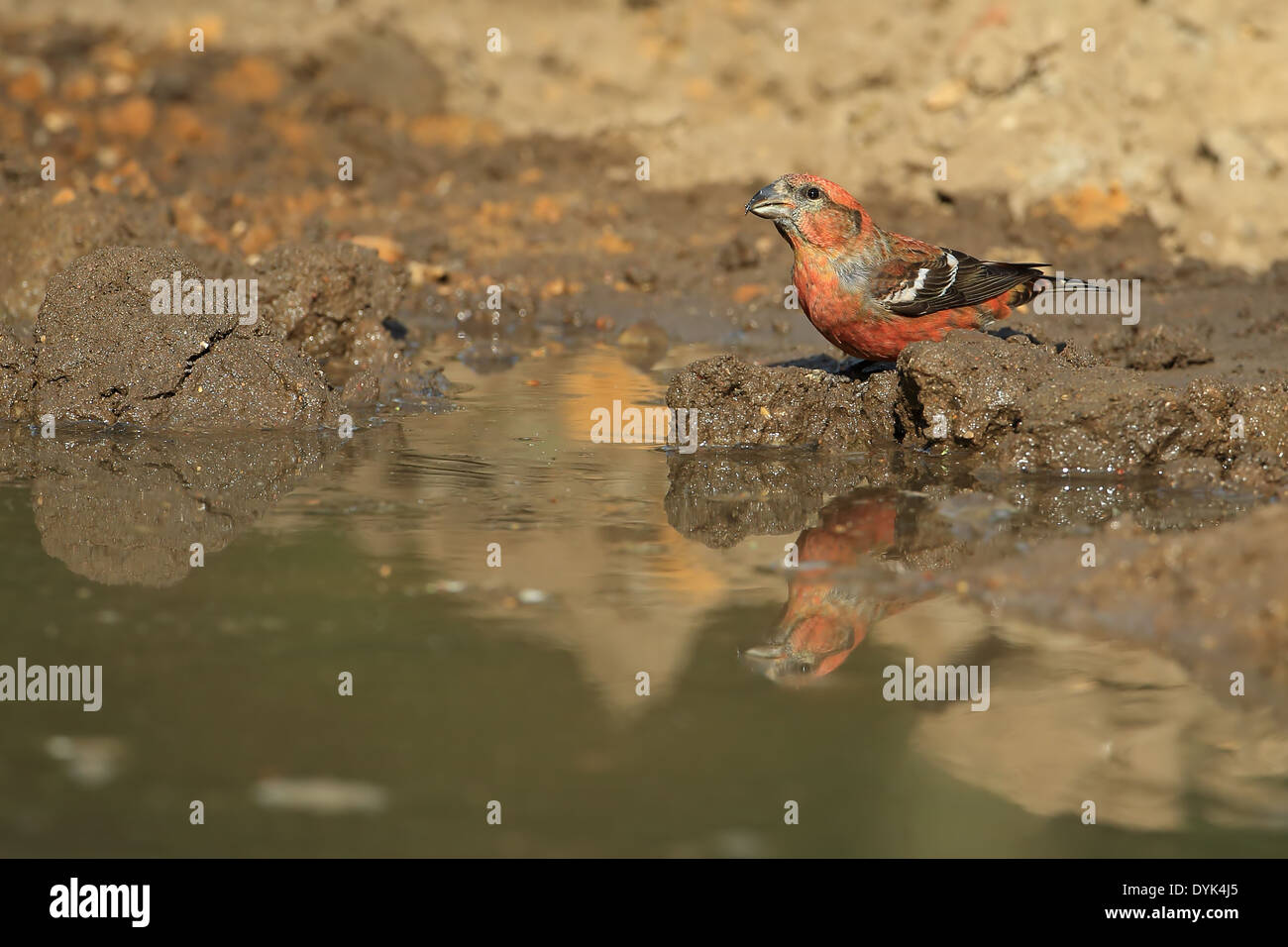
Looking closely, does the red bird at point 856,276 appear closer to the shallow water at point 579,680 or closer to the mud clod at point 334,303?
the shallow water at point 579,680

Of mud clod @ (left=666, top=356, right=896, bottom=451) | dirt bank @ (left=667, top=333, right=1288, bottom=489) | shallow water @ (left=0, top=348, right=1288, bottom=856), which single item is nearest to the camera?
shallow water @ (left=0, top=348, right=1288, bottom=856)

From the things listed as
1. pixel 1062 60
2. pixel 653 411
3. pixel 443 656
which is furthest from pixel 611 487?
pixel 1062 60

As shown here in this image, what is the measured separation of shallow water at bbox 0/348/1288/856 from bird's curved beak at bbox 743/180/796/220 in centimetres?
142

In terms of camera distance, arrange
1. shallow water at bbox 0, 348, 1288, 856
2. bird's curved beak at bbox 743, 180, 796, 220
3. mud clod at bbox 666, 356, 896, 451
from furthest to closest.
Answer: bird's curved beak at bbox 743, 180, 796, 220
mud clod at bbox 666, 356, 896, 451
shallow water at bbox 0, 348, 1288, 856

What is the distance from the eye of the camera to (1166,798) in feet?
10.7

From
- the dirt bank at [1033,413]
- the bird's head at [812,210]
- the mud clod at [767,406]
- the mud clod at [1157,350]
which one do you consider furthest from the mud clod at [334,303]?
the mud clod at [1157,350]

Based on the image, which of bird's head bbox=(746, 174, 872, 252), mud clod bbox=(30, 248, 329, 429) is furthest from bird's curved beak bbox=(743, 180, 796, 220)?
mud clod bbox=(30, 248, 329, 429)

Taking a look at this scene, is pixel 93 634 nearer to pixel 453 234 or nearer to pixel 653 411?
pixel 653 411

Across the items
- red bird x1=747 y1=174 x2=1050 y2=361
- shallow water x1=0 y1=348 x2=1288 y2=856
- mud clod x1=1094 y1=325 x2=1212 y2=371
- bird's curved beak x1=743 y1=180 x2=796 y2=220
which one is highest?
bird's curved beak x1=743 y1=180 x2=796 y2=220

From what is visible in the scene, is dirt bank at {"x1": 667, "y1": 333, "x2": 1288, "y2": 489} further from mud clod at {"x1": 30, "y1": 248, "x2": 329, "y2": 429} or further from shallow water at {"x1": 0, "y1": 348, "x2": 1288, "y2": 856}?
mud clod at {"x1": 30, "y1": 248, "x2": 329, "y2": 429}

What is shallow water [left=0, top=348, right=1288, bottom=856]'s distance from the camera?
123 inches

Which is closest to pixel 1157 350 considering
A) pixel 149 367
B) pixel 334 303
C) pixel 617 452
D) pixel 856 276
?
pixel 856 276

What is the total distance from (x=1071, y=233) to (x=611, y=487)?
5790mm

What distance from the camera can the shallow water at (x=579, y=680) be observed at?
312cm
